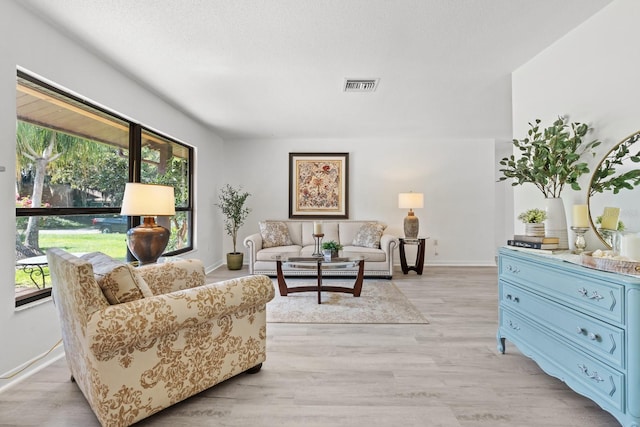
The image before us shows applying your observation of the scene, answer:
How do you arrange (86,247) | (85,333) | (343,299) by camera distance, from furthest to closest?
(343,299) < (86,247) < (85,333)

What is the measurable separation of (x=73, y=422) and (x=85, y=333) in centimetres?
59

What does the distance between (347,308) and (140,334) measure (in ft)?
7.54

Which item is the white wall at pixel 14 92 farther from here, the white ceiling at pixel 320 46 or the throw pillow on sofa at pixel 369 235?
the throw pillow on sofa at pixel 369 235

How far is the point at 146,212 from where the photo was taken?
2.39m

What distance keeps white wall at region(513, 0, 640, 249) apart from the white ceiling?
11cm

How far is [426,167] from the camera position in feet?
19.0

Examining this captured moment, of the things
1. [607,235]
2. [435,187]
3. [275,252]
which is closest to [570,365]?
[607,235]

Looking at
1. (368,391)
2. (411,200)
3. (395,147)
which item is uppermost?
(395,147)

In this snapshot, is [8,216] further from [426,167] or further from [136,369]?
[426,167]

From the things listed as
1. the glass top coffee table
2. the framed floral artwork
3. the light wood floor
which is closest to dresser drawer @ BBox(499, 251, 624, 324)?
the light wood floor

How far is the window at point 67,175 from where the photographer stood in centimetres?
218

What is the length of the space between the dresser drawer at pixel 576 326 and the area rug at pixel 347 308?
1.08 metres

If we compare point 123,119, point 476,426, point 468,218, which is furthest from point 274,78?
point 468,218

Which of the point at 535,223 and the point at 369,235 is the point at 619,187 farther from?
the point at 369,235
